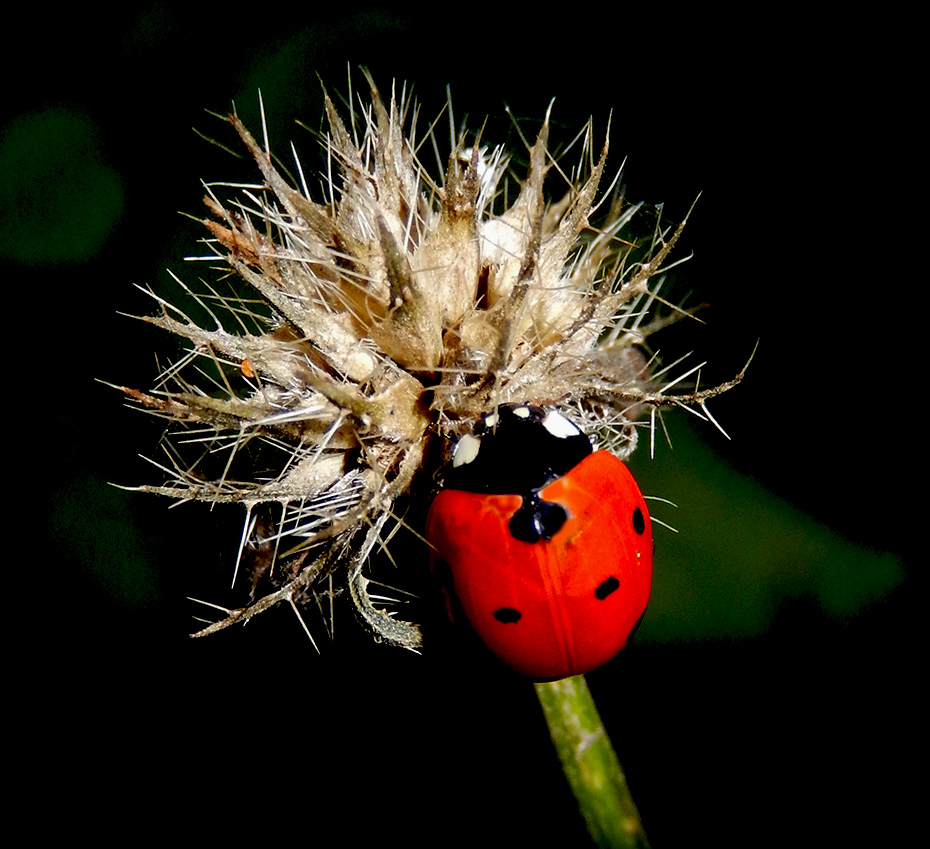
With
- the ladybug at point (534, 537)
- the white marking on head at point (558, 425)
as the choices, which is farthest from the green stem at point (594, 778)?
the white marking on head at point (558, 425)

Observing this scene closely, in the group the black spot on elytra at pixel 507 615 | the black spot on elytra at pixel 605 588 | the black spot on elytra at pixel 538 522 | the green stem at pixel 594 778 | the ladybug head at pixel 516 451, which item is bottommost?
the green stem at pixel 594 778

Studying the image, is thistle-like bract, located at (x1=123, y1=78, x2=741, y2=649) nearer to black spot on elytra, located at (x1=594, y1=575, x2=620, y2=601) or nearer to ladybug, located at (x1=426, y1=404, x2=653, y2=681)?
ladybug, located at (x1=426, y1=404, x2=653, y2=681)

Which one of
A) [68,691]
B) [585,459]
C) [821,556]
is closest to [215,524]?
[585,459]

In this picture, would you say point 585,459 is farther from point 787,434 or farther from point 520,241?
point 787,434

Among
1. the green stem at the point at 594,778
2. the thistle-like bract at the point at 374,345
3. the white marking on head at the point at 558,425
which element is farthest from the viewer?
the green stem at the point at 594,778

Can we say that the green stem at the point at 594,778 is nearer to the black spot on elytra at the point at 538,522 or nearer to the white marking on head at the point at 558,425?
the black spot on elytra at the point at 538,522

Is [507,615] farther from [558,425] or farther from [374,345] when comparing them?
[374,345]

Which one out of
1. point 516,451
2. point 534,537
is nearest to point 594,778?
point 534,537
